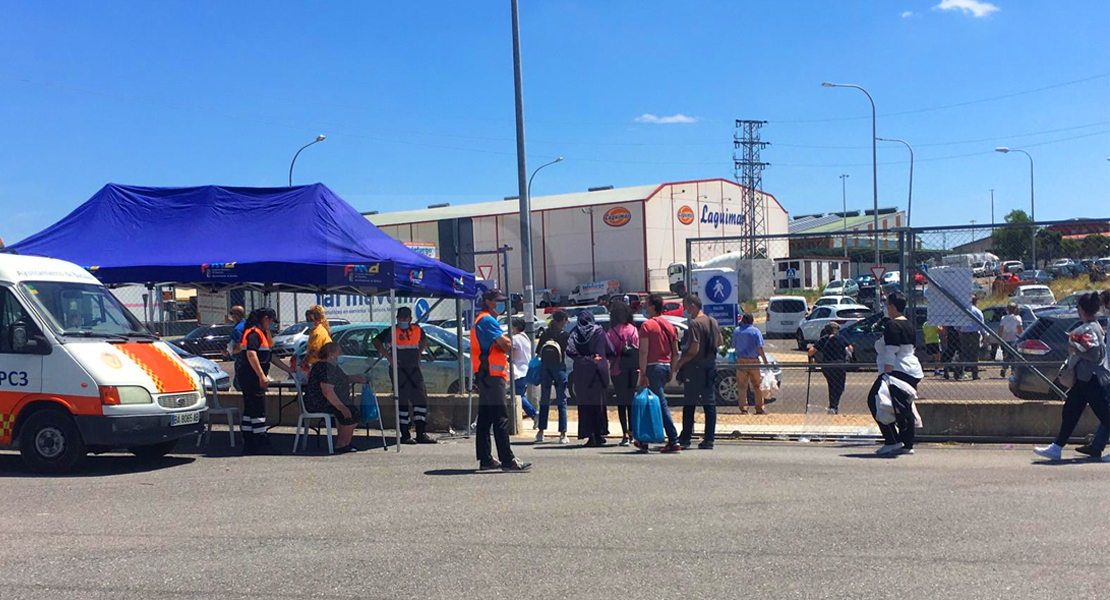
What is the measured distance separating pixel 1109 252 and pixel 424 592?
400 inches

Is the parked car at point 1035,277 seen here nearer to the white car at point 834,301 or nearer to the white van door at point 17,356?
the white van door at point 17,356

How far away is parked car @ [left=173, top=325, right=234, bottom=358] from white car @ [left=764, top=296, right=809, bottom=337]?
18639 mm

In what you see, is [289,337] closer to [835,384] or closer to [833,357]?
[833,357]

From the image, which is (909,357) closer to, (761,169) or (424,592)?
(424,592)

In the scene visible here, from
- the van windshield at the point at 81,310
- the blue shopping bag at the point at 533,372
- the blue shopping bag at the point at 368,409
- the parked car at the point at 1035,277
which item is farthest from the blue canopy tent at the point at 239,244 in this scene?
the parked car at the point at 1035,277

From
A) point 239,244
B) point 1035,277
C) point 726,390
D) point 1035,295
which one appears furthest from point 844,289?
point 239,244

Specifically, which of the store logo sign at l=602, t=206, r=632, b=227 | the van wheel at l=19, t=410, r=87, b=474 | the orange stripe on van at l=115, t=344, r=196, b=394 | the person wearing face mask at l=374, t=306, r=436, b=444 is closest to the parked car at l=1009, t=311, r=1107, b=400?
the person wearing face mask at l=374, t=306, r=436, b=444

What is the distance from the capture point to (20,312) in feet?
32.6

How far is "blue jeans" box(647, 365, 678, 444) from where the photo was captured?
11.0 metres

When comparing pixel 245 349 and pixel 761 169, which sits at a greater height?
pixel 761 169

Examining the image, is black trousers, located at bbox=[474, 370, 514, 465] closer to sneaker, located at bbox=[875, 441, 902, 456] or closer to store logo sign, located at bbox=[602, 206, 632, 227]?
sneaker, located at bbox=[875, 441, 902, 456]

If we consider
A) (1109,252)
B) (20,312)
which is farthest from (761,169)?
(20,312)

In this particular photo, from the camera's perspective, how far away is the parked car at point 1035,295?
1369 centimetres

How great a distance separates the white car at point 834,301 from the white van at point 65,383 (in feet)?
89.5
